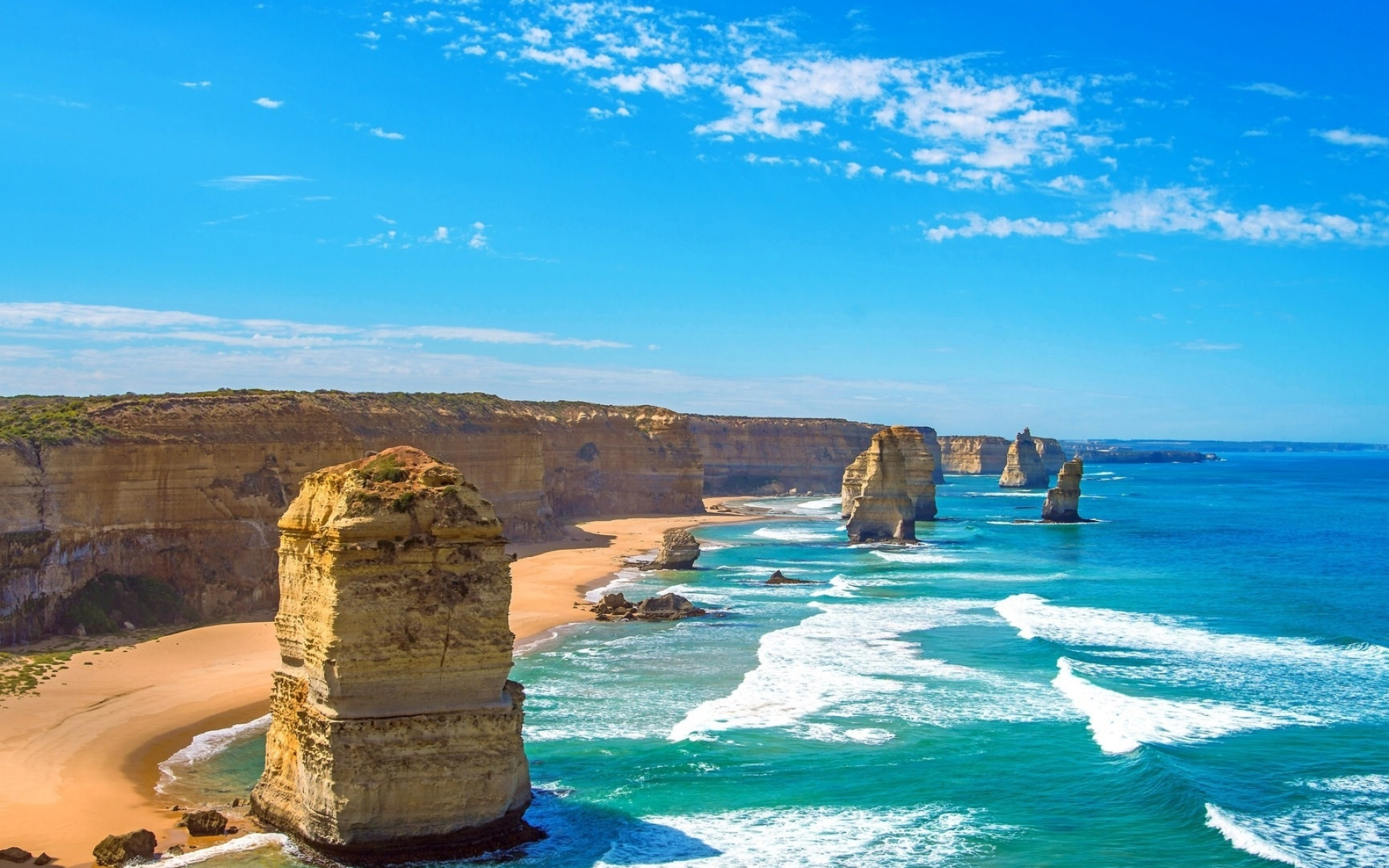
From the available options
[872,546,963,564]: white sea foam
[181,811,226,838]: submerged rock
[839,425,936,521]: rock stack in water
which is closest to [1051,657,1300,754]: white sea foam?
[181,811,226,838]: submerged rock

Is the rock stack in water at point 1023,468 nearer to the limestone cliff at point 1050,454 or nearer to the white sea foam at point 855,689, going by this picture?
the limestone cliff at point 1050,454

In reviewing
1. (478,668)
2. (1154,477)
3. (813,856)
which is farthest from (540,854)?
(1154,477)

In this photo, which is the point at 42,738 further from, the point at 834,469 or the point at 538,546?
the point at 834,469

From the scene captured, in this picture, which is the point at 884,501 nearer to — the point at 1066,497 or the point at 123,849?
the point at 1066,497

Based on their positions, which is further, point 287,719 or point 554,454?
point 554,454

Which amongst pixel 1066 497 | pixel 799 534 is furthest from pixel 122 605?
pixel 1066 497

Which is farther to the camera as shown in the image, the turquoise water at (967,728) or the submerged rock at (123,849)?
the turquoise water at (967,728)

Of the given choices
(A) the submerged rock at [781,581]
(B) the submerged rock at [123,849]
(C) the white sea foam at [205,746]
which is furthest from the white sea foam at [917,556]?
(B) the submerged rock at [123,849]
